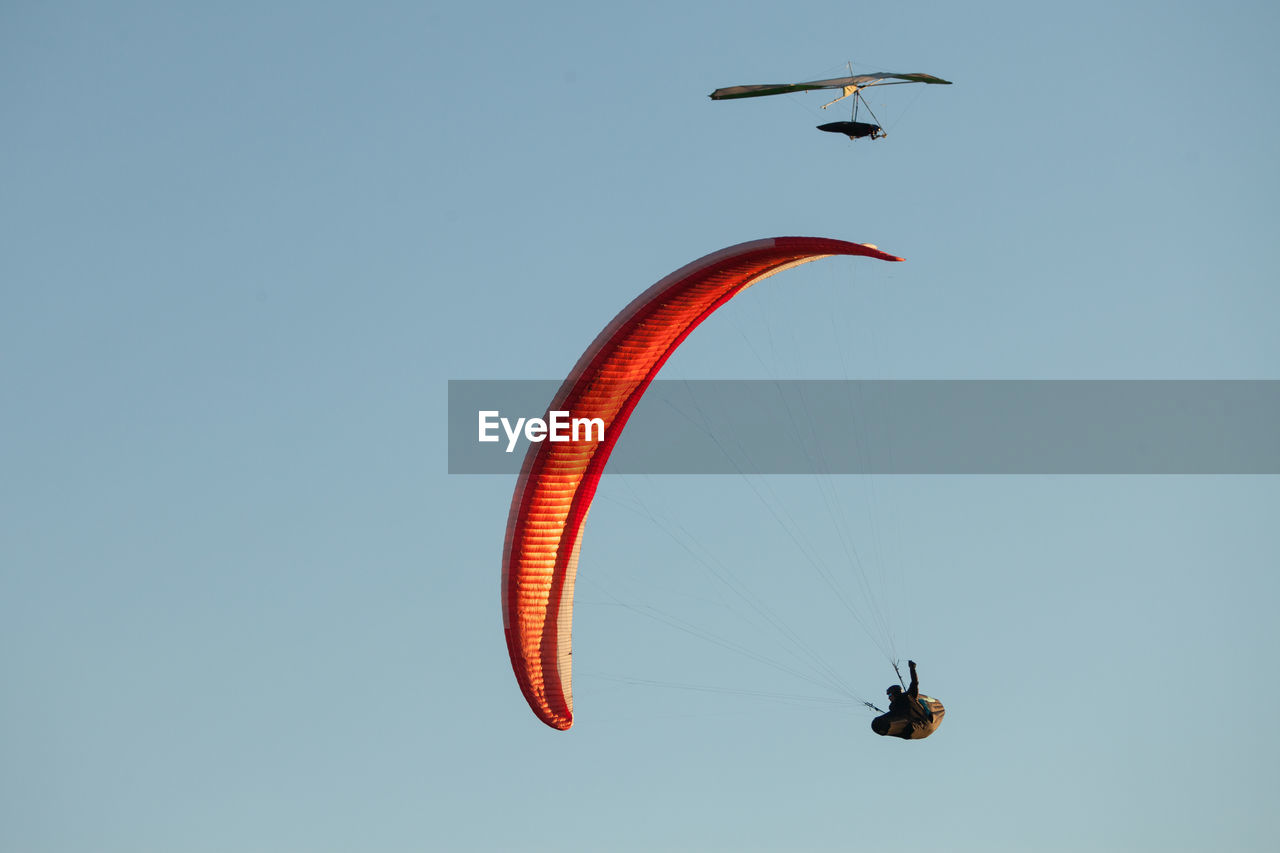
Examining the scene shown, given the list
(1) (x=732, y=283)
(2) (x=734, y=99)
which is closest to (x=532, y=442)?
(1) (x=732, y=283)

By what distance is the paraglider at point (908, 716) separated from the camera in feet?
102

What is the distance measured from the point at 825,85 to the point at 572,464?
22.5 feet

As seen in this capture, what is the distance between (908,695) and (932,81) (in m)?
8.79

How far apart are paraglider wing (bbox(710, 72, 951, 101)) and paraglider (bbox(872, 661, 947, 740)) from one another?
8348mm

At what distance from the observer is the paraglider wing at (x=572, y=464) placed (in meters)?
32.1

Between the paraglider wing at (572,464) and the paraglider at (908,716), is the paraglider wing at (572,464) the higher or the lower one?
the higher one

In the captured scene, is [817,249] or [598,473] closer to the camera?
[817,249]

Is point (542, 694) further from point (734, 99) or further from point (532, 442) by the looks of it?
point (734, 99)

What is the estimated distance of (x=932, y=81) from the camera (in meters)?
31.6

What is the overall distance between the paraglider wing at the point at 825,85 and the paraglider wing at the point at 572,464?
6.94 ft

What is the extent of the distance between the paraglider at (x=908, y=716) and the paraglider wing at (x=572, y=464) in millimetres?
5587

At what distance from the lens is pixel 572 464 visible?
33656 mm

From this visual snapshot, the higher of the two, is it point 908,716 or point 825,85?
point 825,85

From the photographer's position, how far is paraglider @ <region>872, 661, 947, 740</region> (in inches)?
1230
